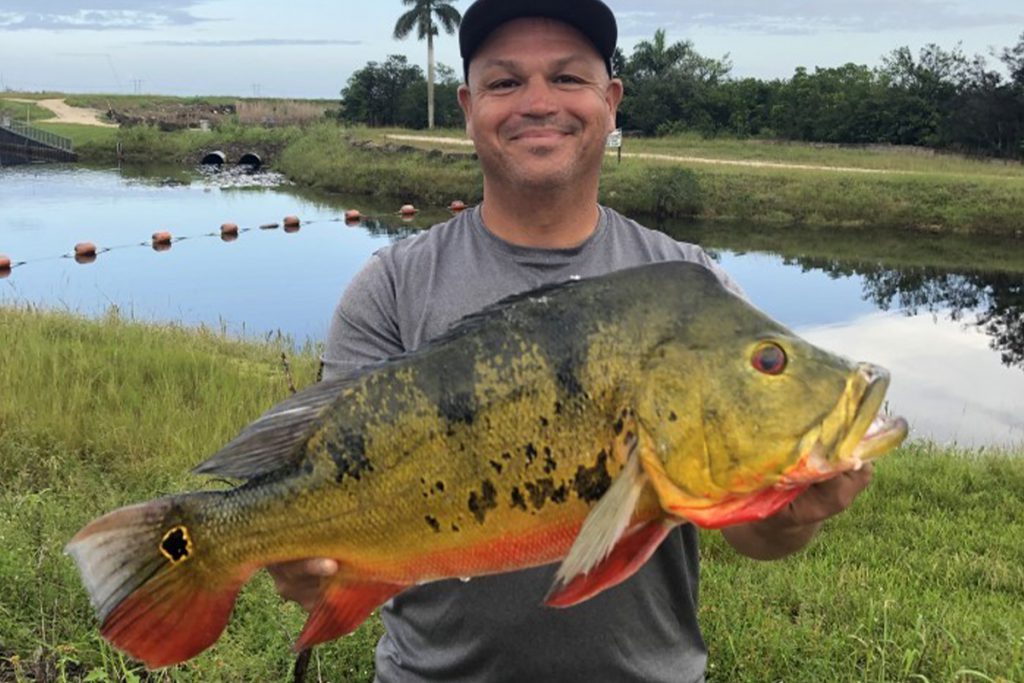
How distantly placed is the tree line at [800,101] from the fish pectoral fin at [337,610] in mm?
45035

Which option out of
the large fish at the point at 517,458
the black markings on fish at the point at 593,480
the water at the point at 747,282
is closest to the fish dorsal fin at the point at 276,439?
the large fish at the point at 517,458

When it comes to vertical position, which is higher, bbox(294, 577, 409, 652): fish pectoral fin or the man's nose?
the man's nose

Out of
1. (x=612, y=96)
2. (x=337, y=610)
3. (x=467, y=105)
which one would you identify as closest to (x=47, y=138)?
(x=467, y=105)

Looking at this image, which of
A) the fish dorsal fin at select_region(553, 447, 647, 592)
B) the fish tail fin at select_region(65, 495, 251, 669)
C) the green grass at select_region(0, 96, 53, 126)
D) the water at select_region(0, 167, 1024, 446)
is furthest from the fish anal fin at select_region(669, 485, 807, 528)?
the green grass at select_region(0, 96, 53, 126)

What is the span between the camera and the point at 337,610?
207 centimetres

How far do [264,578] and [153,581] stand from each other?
3.07 meters

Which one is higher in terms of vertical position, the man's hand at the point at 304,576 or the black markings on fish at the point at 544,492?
the black markings on fish at the point at 544,492

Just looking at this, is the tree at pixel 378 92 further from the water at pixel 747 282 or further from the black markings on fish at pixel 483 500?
the black markings on fish at pixel 483 500

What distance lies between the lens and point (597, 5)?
2643 mm

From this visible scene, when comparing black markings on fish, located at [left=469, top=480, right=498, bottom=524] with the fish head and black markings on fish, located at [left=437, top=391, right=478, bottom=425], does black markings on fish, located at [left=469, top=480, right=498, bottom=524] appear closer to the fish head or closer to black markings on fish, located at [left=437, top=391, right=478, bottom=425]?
black markings on fish, located at [left=437, top=391, right=478, bottom=425]

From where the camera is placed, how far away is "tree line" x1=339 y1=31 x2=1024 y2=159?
42281 mm

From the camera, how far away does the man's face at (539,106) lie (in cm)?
255

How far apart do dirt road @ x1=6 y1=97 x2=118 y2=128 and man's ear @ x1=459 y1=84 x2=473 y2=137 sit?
235ft

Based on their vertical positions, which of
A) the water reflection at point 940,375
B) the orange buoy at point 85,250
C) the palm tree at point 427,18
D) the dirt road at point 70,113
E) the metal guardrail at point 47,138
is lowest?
the water reflection at point 940,375
